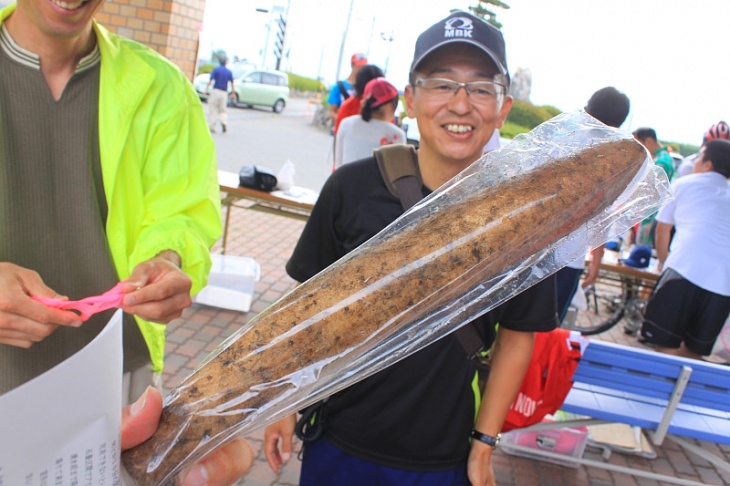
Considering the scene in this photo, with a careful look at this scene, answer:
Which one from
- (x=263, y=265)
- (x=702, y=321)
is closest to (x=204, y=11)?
(x=263, y=265)

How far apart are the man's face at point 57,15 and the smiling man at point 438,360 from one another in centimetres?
85

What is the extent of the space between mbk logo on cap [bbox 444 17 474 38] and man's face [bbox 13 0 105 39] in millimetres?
1010

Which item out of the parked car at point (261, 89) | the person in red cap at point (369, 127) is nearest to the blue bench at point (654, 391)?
the person in red cap at point (369, 127)

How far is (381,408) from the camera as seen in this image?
1747mm

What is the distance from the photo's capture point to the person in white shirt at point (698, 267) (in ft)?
15.8

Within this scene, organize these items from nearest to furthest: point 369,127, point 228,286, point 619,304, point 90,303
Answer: point 90,303
point 369,127
point 228,286
point 619,304

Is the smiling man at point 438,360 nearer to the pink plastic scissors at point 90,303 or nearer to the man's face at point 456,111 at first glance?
the man's face at point 456,111

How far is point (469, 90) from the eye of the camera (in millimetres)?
1743

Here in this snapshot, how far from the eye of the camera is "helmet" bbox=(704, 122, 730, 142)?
6.50 metres

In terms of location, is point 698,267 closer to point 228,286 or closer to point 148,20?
point 228,286

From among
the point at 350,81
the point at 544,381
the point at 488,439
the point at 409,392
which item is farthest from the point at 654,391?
the point at 350,81

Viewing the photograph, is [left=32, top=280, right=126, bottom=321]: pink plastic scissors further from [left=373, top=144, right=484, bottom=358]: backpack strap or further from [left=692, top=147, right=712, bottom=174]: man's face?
[left=692, top=147, right=712, bottom=174]: man's face

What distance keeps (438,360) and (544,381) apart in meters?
1.50

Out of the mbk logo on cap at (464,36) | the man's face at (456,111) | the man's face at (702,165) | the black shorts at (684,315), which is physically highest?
the mbk logo on cap at (464,36)
